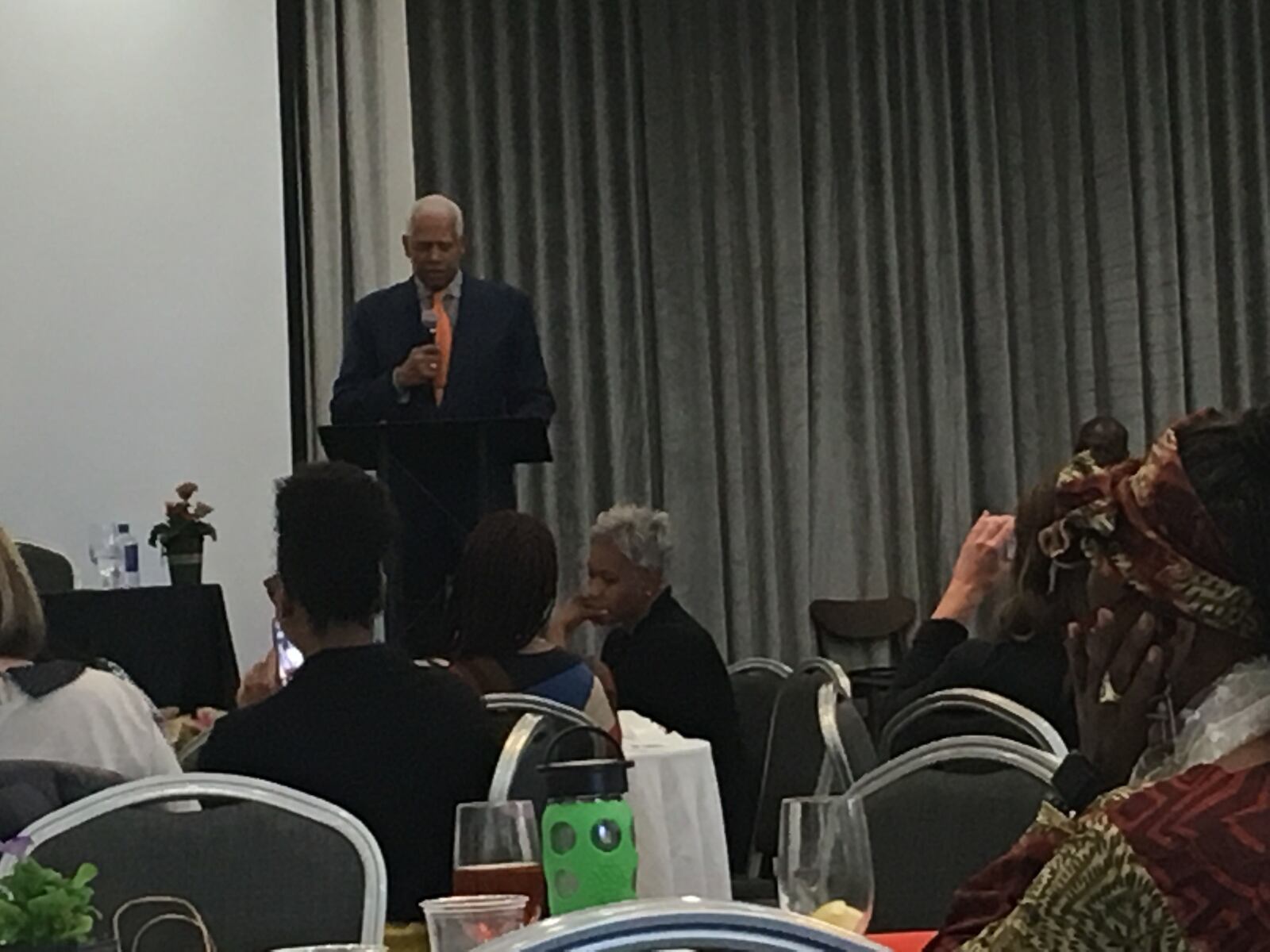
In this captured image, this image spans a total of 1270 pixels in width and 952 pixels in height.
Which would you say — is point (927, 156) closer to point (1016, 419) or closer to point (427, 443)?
point (1016, 419)

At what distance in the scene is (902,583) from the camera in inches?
319

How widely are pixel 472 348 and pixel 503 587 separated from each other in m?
2.01

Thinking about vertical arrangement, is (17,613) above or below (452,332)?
below

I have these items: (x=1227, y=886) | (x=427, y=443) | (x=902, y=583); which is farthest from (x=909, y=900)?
(x=902, y=583)

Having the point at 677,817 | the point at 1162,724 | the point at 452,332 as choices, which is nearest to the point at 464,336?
the point at 452,332

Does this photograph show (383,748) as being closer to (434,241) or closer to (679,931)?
(679,931)

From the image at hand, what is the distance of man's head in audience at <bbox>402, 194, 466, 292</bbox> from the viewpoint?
5.54 metres

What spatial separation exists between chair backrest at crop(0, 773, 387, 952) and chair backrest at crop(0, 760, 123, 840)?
0.78ft

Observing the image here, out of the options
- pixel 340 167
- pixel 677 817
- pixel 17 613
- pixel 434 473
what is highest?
pixel 340 167

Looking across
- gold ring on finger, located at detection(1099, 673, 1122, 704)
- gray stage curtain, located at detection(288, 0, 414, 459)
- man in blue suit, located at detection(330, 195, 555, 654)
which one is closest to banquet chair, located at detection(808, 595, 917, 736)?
gray stage curtain, located at detection(288, 0, 414, 459)

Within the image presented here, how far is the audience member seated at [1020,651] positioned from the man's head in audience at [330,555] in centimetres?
95

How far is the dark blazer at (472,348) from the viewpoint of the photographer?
18.2ft

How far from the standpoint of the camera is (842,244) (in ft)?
26.7

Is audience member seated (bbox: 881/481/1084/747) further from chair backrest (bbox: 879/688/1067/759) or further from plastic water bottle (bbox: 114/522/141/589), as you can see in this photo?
plastic water bottle (bbox: 114/522/141/589)
